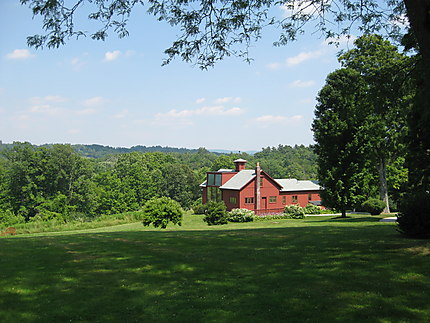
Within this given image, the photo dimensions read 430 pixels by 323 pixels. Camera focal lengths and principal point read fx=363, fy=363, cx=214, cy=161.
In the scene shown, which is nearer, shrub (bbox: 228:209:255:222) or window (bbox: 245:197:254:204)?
shrub (bbox: 228:209:255:222)

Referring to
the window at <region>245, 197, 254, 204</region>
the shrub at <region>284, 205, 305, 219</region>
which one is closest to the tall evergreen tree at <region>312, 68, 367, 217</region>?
the shrub at <region>284, 205, 305, 219</region>

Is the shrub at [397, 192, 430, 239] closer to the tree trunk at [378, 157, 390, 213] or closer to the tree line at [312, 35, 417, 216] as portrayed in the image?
the tree line at [312, 35, 417, 216]

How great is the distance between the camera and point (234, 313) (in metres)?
7.41

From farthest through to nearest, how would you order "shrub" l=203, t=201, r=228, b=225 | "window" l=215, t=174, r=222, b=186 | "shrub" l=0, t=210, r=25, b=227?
"window" l=215, t=174, r=222, b=186, "shrub" l=0, t=210, r=25, b=227, "shrub" l=203, t=201, r=228, b=225

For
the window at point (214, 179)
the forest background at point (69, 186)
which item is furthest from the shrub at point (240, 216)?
the forest background at point (69, 186)

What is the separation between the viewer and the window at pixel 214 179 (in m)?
64.2

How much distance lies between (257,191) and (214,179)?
10633mm

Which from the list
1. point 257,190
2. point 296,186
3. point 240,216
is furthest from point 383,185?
point 296,186

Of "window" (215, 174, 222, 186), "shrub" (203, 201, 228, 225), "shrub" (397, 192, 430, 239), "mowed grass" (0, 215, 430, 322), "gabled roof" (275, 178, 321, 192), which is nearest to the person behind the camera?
"mowed grass" (0, 215, 430, 322)

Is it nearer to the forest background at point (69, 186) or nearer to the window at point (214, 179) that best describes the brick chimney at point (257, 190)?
the window at point (214, 179)

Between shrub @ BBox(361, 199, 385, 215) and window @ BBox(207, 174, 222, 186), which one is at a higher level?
window @ BBox(207, 174, 222, 186)

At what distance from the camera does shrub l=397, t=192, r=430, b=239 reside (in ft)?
43.3

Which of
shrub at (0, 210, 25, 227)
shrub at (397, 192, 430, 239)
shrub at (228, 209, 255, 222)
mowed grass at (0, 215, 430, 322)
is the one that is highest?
shrub at (397, 192, 430, 239)

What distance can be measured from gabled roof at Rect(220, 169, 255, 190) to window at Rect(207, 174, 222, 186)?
2235 mm
